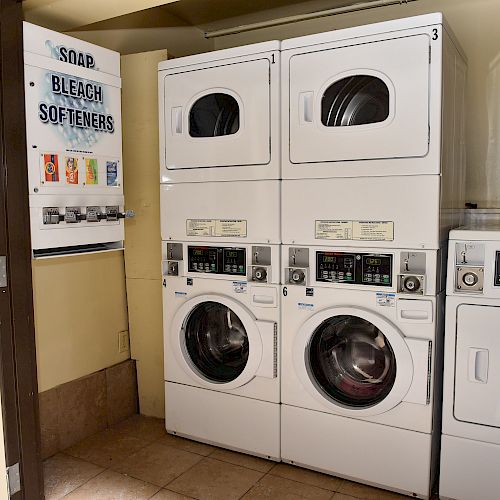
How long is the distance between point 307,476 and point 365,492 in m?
0.31

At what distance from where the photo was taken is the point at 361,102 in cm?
256

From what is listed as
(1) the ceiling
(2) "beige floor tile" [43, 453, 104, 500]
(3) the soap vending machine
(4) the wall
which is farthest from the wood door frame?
(4) the wall

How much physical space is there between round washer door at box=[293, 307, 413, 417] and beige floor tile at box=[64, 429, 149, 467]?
112cm

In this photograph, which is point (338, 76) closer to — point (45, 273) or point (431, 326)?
point (431, 326)

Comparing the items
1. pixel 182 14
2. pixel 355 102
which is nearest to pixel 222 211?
pixel 355 102

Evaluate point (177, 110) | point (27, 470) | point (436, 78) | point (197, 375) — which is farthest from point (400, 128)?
point (27, 470)

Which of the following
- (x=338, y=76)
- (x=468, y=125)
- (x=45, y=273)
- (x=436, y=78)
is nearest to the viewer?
(x=436, y=78)

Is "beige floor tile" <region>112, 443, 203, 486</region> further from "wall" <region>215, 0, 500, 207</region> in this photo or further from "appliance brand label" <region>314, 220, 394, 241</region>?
"wall" <region>215, 0, 500, 207</region>

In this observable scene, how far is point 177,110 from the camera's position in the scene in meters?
2.99

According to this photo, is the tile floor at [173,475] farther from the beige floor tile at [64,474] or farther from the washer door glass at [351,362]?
the washer door glass at [351,362]

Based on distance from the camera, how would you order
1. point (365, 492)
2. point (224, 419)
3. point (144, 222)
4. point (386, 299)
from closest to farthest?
point (386, 299) < point (365, 492) < point (224, 419) < point (144, 222)

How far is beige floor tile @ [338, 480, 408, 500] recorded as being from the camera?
8.38 ft

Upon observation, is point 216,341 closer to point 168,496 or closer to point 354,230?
point 168,496

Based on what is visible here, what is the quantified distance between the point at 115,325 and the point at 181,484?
1110 mm
